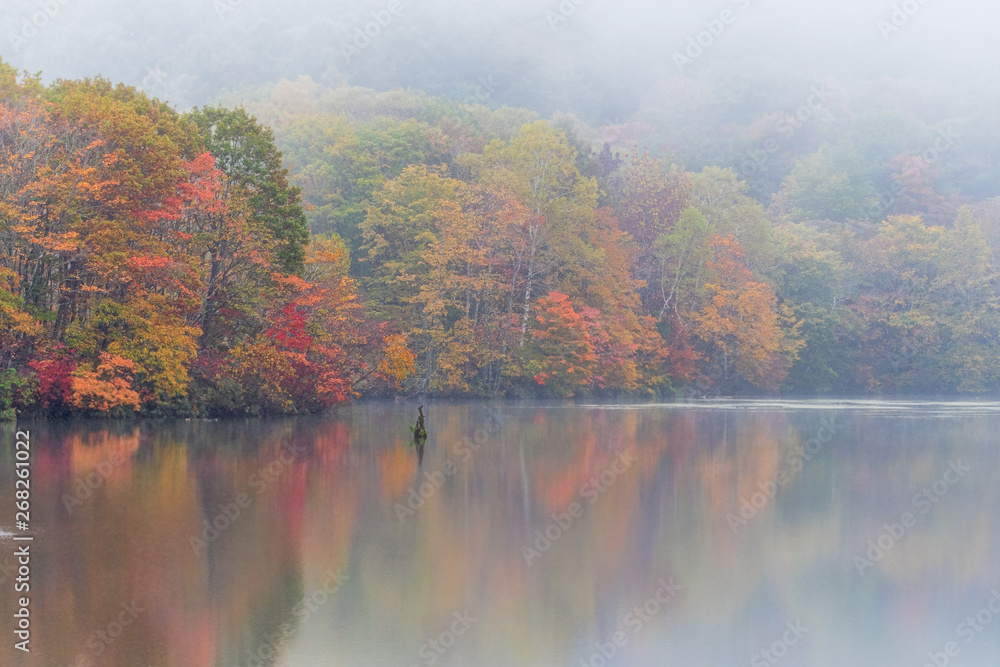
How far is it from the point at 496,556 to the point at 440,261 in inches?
1409

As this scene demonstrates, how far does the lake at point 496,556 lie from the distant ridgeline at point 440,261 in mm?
6220

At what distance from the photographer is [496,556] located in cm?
1266

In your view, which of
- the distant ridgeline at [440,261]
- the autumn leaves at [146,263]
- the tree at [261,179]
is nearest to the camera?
the autumn leaves at [146,263]

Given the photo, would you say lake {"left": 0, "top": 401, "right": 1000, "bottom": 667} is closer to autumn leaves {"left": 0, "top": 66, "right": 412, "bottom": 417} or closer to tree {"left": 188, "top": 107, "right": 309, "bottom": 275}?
autumn leaves {"left": 0, "top": 66, "right": 412, "bottom": 417}

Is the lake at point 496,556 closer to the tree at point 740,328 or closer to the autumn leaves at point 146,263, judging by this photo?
the autumn leaves at point 146,263

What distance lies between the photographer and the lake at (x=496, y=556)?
9.25 meters

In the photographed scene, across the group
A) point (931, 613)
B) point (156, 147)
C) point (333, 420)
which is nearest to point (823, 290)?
point (333, 420)

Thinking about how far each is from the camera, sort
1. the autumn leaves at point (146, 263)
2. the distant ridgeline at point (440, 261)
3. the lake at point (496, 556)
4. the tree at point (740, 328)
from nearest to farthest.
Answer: the lake at point (496, 556) → the autumn leaves at point (146, 263) → the distant ridgeline at point (440, 261) → the tree at point (740, 328)

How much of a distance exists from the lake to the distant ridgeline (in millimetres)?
6220

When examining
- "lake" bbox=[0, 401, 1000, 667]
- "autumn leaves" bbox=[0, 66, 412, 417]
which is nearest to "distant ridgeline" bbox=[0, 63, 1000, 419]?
"autumn leaves" bbox=[0, 66, 412, 417]

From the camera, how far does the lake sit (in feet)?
30.3

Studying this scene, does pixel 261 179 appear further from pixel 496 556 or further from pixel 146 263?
pixel 496 556

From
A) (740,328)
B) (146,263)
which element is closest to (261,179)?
(146,263)

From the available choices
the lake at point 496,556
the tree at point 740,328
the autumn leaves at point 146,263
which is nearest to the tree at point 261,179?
the autumn leaves at point 146,263
